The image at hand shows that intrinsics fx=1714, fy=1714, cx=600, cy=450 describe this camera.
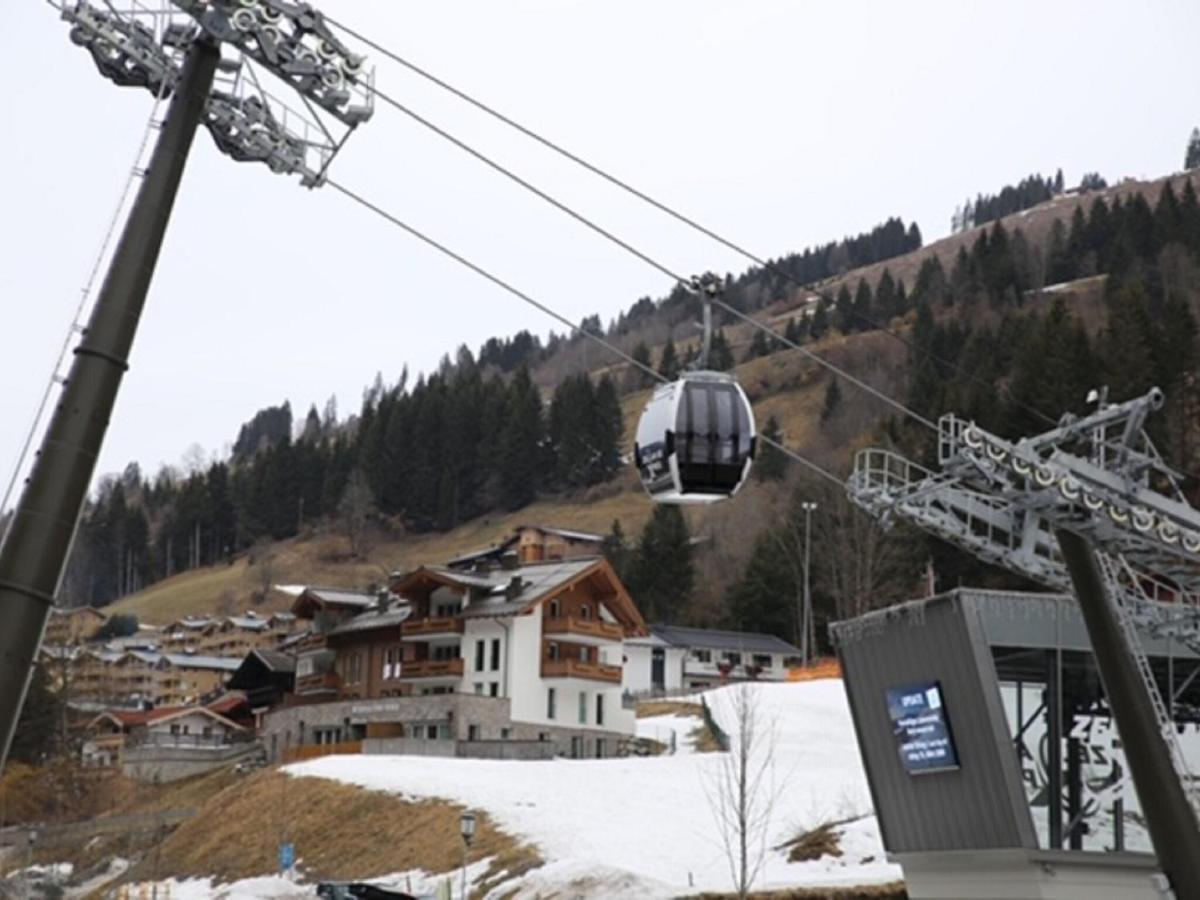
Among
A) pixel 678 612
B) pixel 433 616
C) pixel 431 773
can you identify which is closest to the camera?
pixel 431 773

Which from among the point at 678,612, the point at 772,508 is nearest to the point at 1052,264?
the point at 772,508

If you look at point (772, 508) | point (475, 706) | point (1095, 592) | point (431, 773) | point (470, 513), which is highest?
point (470, 513)

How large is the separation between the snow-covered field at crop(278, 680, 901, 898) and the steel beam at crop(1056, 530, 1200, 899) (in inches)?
929

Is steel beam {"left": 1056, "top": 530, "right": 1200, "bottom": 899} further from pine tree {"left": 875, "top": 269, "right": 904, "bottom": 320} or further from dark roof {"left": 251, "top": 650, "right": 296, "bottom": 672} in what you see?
pine tree {"left": 875, "top": 269, "right": 904, "bottom": 320}

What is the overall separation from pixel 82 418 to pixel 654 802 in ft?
127

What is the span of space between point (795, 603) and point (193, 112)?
89628 mm

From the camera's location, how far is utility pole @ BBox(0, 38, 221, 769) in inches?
425

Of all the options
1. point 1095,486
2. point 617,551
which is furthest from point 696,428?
point 617,551

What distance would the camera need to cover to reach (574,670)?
226ft

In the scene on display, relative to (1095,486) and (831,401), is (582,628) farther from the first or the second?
(831,401)

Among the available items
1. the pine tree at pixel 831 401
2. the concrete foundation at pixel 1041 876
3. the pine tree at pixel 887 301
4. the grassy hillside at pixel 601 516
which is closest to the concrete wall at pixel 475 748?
the concrete foundation at pixel 1041 876

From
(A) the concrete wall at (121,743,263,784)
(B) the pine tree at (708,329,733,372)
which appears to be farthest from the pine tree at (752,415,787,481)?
(A) the concrete wall at (121,743,263,784)

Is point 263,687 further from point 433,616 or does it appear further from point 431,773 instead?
point 431,773

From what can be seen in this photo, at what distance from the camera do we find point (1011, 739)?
33.0 metres
